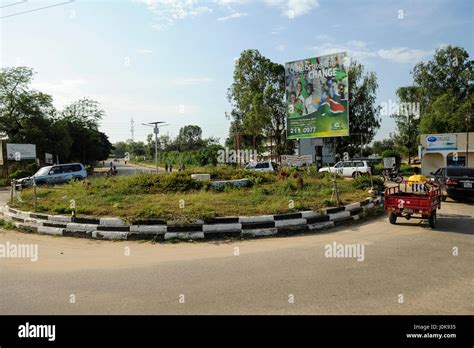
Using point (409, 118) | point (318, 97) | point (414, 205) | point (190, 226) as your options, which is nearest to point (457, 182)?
point (414, 205)

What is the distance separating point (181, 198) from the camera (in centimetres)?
1245

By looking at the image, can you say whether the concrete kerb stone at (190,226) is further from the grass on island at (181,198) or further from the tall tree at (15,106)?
the tall tree at (15,106)

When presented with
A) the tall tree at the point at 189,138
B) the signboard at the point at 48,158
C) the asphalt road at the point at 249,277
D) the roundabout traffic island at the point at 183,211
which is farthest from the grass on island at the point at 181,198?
the tall tree at the point at 189,138

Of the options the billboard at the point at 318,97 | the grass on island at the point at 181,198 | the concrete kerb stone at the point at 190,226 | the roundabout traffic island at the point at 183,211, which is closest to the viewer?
the concrete kerb stone at the point at 190,226

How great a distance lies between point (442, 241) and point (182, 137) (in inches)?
4680

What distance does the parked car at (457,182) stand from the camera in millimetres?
13961

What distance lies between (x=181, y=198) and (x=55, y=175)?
627 inches

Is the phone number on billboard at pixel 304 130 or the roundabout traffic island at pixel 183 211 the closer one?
the roundabout traffic island at pixel 183 211

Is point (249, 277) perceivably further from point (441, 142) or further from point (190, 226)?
point (441, 142)

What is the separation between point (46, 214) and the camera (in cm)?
1066

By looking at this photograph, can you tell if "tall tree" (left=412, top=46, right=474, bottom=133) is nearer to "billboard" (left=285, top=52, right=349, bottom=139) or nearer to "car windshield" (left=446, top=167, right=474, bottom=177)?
"billboard" (left=285, top=52, right=349, bottom=139)

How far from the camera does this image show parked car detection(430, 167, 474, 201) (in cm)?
1396

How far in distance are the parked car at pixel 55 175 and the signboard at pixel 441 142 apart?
30.8 metres

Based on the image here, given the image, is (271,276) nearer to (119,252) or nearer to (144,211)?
(119,252)
